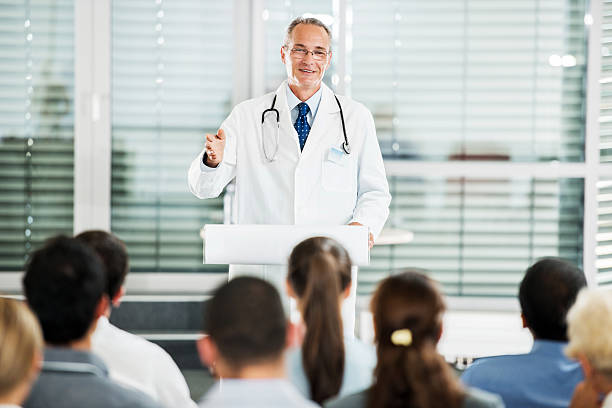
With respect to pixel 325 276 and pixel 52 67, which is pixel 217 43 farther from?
pixel 325 276

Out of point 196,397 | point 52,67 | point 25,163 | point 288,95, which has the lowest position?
point 196,397

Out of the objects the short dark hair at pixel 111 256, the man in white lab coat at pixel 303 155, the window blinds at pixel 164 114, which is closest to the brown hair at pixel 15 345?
the short dark hair at pixel 111 256

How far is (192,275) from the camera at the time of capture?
14.3ft

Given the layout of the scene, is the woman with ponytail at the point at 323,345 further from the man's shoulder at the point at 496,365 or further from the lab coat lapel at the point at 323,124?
the lab coat lapel at the point at 323,124

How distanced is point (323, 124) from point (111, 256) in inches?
42.4

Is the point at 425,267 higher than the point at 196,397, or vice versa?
the point at 425,267

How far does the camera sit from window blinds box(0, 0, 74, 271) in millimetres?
4238

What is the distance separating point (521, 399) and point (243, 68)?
3.17 meters

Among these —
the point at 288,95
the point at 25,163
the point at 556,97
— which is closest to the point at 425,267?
the point at 556,97

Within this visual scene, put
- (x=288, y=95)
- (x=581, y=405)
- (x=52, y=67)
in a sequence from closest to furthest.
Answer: (x=581, y=405)
(x=288, y=95)
(x=52, y=67)

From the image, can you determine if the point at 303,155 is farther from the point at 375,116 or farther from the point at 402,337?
the point at 375,116

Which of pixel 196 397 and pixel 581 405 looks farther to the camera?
pixel 196 397

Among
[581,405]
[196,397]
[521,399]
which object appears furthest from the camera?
[196,397]

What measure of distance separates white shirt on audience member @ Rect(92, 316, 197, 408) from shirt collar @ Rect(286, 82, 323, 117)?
1304 millimetres
